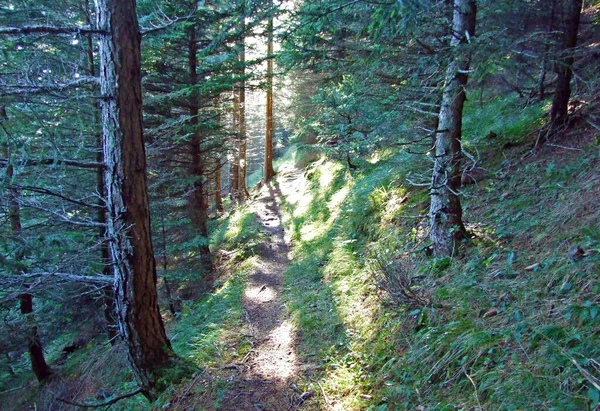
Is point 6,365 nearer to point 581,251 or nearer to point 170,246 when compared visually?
point 170,246

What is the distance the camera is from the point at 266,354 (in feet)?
16.6

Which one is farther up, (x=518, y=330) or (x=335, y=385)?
(x=518, y=330)

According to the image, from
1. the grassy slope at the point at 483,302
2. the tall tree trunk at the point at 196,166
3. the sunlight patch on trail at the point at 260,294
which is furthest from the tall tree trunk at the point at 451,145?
the tall tree trunk at the point at 196,166

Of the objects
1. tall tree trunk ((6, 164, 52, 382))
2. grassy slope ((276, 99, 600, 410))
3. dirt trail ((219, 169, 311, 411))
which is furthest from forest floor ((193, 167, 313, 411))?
tall tree trunk ((6, 164, 52, 382))

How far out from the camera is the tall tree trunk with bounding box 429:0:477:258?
4203mm

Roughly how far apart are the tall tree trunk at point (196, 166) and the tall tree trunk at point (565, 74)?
8000 millimetres

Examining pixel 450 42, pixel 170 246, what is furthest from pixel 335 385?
pixel 170 246

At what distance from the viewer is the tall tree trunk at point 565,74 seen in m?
4.96

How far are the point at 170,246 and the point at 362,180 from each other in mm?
6235

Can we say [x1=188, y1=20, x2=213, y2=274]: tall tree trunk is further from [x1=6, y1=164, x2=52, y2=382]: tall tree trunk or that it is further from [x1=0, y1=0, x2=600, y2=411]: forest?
[x1=6, y1=164, x2=52, y2=382]: tall tree trunk

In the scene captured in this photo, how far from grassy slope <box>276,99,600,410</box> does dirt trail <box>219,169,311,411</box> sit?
1.09 feet

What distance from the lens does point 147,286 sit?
407cm

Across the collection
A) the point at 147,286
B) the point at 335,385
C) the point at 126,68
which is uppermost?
the point at 126,68

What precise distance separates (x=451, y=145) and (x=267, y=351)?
4.01 meters
